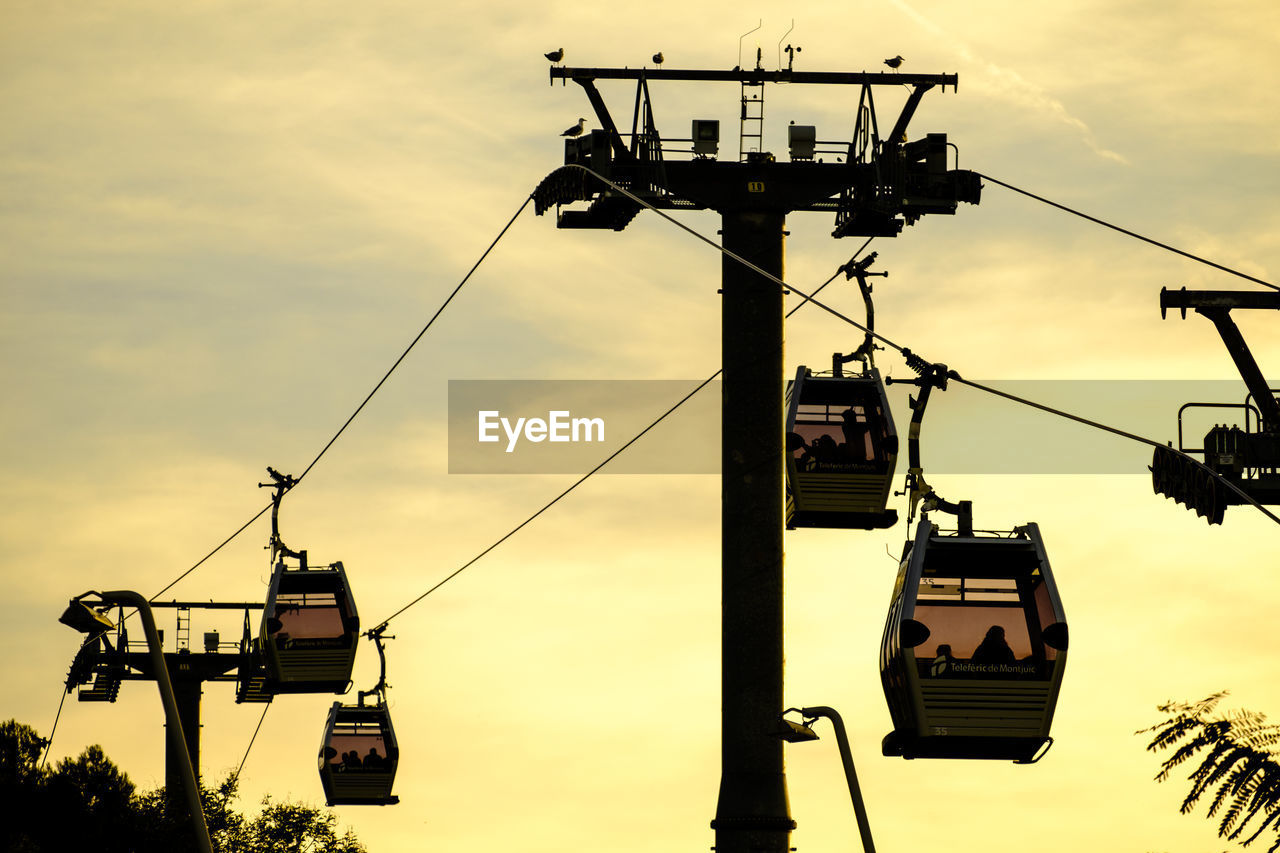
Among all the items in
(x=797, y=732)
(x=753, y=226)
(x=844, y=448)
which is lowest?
(x=797, y=732)

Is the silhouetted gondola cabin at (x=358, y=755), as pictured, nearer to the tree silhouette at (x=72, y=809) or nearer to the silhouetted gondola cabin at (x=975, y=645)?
the tree silhouette at (x=72, y=809)

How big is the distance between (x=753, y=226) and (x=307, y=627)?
48.6 feet

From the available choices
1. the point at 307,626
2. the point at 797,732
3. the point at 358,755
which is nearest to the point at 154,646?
the point at 797,732

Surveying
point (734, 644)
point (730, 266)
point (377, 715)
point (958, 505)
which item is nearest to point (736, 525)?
point (734, 644)

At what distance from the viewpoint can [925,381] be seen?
88.8ft

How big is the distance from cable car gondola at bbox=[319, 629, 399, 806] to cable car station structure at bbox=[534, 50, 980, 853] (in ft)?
27.8

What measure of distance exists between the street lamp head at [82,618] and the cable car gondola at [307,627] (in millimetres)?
20469

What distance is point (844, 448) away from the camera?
37875 mm

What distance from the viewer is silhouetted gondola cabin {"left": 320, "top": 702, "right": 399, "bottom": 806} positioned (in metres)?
51.9

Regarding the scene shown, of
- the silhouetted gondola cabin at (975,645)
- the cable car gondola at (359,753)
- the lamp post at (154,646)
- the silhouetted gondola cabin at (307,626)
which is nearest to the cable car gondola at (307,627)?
the silhouetted gondola cabin at (307,626)

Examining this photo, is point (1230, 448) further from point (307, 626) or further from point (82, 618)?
point (307, 626)

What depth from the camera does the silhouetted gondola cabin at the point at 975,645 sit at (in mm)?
25938

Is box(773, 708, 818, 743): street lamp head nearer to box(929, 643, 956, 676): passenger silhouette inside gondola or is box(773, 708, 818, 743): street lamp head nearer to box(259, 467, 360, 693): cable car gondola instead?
box(929, 643, 956, 676): passenger silhouette inside gondola

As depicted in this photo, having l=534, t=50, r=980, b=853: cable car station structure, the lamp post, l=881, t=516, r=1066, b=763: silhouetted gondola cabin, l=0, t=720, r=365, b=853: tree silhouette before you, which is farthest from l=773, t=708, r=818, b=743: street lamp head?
l=0, t=720, r=365, b=853: tree silhouette
